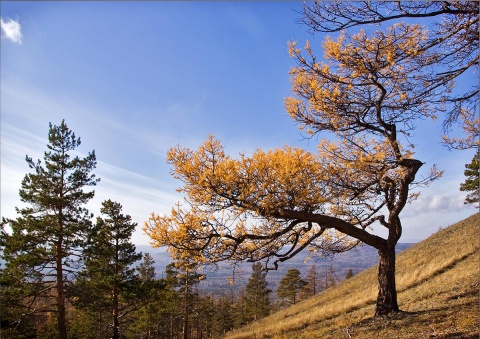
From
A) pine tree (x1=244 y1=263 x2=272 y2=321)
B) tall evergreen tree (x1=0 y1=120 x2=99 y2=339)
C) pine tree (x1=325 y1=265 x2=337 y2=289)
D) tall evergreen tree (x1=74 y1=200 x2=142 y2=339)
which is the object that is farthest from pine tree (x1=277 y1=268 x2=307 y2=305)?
tall evergreen tree (x1=0 y1=120 x2=99 y2=339)

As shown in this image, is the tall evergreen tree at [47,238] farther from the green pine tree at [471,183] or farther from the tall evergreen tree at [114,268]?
the green pine tree at [471,183]

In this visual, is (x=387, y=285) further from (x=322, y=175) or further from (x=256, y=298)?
(x=256, y=298)

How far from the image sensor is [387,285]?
8094mm

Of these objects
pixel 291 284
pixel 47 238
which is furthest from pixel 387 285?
pixel 291 284

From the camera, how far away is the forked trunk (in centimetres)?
802

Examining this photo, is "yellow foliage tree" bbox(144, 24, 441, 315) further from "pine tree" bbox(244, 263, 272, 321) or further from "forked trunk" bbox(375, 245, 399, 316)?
"pine tree" bbox(244, 263, 272, 321)

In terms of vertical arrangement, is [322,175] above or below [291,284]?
above

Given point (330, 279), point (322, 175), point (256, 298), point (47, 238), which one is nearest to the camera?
point (322, 175)

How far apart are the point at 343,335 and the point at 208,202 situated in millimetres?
4707

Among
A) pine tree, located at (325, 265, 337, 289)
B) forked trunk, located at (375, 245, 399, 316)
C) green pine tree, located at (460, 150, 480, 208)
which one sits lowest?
pine tree, located at (325, 265, 337, 289)

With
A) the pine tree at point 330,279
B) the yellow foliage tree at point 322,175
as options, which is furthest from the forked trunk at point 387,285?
the pine tree at point 330,279

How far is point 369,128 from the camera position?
304 inches

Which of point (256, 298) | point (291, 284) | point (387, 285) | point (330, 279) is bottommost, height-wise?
Answer: point (330, 279)

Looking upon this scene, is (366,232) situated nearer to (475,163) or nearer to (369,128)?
(369,128)
